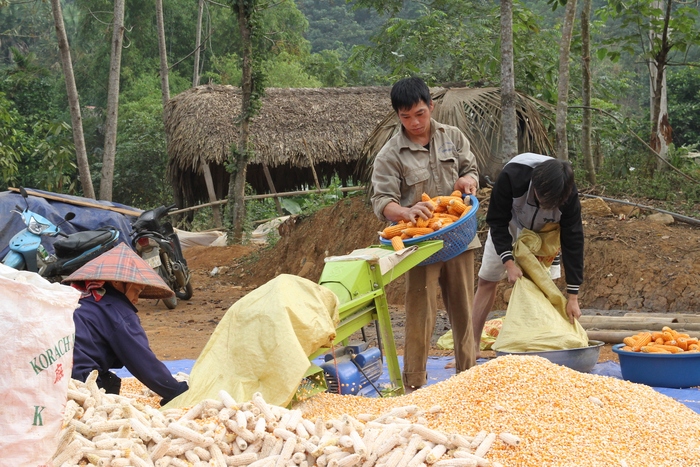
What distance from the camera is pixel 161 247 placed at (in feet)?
27.8

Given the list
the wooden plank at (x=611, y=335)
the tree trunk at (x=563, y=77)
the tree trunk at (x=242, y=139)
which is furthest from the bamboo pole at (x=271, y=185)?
the wooden plank at (x=611, y=335)

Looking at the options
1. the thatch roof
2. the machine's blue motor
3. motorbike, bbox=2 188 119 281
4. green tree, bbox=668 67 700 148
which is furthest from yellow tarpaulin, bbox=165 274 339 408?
green tree, bbox=668 67 700 148

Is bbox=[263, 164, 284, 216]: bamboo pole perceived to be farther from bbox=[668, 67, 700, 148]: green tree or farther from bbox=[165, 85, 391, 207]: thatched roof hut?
bbox=[668, 67, 700, 148]: green tree

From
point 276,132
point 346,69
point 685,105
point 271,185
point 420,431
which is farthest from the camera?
point 346,69

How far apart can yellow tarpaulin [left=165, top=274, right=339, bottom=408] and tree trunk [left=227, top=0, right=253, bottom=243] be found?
9.20 meters

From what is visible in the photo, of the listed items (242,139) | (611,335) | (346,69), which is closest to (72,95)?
(242,139)

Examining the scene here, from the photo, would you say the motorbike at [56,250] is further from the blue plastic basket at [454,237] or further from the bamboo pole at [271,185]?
the bamboo pole at [271,185]

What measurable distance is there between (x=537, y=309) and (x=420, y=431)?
1.84 metres

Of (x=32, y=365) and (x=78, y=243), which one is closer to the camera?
(x=32, y=365)

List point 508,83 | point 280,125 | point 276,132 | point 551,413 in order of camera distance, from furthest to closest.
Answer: point 280,125
point 276,132
point 508,83
point 551,413

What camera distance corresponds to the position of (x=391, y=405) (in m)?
3.70

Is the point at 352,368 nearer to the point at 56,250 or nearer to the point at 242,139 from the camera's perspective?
the point at 56,250

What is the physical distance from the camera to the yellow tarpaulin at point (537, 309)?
4.41 m

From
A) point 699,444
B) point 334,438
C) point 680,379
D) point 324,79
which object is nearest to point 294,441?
point 334,438
